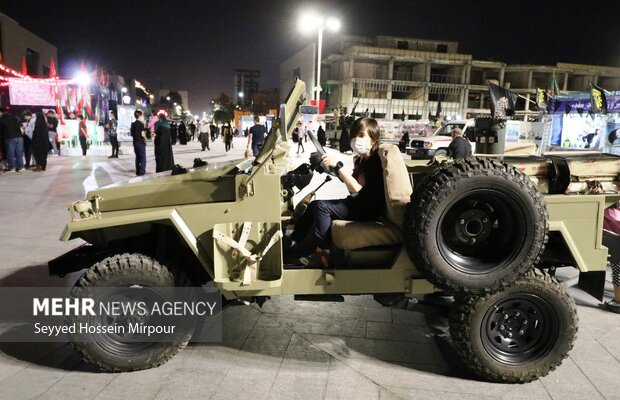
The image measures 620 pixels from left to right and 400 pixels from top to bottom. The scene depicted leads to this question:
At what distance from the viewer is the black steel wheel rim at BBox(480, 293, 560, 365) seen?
10.5 ft

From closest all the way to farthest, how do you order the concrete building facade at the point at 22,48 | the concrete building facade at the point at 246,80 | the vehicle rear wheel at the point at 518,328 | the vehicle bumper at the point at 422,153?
the vehicle rear wheel at the point at 518,328 < the vehicle bumper at the point at 422,153 < the concrete building facade at the point at 22,48 < the concrete building facade at the point at 246,80

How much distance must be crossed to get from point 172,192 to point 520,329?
2816 millimetres

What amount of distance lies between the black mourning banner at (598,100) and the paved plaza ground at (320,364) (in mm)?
14567

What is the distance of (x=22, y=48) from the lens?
112 feet

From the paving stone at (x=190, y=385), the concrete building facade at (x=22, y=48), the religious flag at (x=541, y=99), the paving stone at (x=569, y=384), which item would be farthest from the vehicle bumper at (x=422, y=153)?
the concrete building facade at (x=22, y=48)

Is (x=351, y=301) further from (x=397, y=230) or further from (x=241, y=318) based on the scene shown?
(x=397, y=230)

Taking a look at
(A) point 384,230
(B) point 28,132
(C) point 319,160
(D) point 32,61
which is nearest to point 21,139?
(B) point 28,132

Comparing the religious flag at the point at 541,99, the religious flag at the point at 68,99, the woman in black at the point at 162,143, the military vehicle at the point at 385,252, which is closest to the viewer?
the military vehicle at the point at 385,252

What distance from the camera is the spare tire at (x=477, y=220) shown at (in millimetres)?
2818

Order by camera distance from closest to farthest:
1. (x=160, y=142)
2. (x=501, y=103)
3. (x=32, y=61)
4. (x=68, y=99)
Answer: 1. (x=501, y=103)
2. (x=160, y=142)
3. (x=68, y=99)
4. (x=32, y=61)

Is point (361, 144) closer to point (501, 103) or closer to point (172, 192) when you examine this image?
point (172, 192)

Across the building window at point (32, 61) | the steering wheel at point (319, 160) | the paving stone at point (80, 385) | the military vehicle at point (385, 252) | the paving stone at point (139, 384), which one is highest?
the building window at point (32, 61)

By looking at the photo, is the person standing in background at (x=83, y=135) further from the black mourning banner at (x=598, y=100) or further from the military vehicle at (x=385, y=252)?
the black mourning banner at (x=598, y=100)

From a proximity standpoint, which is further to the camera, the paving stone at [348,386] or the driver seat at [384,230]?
the driver seat at [384,230]
